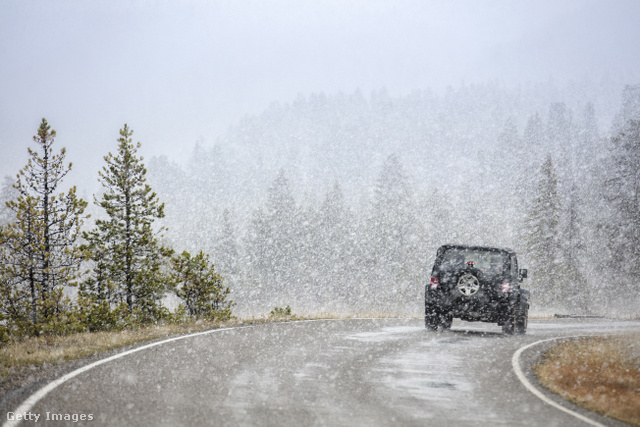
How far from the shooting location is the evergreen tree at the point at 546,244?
133 ft

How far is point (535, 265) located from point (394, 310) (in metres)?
13.4

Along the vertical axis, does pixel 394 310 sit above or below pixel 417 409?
below

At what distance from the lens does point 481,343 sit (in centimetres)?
1324

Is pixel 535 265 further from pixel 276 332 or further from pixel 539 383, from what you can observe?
pixel 539 383

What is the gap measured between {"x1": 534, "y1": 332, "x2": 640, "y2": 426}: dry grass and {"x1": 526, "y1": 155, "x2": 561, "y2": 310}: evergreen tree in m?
27.6

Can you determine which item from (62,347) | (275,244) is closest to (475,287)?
(62,347)

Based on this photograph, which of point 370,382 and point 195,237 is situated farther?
point 195,237

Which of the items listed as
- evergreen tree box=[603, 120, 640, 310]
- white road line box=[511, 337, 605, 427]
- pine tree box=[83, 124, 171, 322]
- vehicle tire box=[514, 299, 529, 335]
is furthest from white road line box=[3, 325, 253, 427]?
evergreen tree box=[603, 120, 640, 310]

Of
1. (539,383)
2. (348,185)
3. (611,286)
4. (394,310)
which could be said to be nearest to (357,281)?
(394,310)

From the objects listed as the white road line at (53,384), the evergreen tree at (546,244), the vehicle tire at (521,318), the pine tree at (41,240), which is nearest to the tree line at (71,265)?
the pine tree at (41,240)

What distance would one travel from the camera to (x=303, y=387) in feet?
24.9

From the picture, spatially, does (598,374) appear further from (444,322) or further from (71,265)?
(71,265)

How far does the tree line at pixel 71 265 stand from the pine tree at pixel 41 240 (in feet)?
0.09

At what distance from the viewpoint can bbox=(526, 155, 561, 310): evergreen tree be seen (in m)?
40.6
